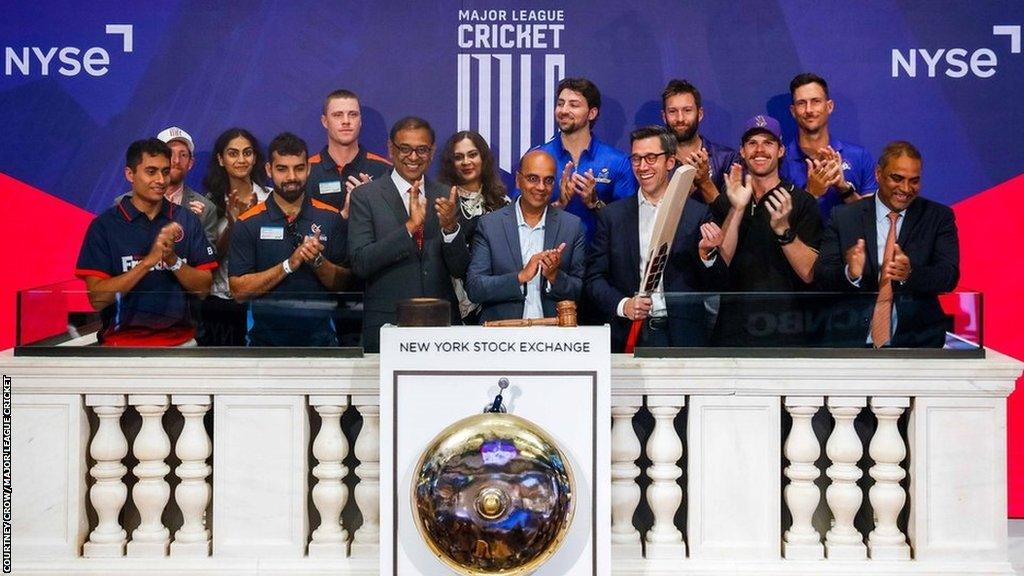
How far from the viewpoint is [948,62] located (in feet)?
20.4

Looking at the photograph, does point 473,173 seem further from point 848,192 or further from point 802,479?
point 802,479

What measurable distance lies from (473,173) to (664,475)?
98.9 inches

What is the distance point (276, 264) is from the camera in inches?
232

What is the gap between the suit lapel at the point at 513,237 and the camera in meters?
5.84

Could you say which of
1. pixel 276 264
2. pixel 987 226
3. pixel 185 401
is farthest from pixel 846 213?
pixel 185 401

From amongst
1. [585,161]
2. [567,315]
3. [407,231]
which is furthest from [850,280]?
[567,315]

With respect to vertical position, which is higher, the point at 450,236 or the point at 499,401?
the point at 450,236

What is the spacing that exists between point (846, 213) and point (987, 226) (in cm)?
84

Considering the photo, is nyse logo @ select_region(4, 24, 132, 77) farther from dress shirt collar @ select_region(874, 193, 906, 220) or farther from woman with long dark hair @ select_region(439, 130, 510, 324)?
dress shirt collar @ select_region(874, 193, 906, 220)

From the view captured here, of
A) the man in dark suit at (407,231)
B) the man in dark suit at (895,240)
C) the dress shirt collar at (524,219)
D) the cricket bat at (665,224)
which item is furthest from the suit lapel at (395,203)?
the man in dark suit at (895,240)

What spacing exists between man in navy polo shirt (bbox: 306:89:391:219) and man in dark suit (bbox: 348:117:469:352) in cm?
16

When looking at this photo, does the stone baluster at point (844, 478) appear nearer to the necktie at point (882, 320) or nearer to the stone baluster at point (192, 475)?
the necktie at point (882, 320)

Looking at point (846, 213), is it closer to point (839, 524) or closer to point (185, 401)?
point (839, 524)


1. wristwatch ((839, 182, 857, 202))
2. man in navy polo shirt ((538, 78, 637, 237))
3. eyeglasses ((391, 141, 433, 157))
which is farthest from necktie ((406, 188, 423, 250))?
wristwatch ((839, 182, 857, 202))
